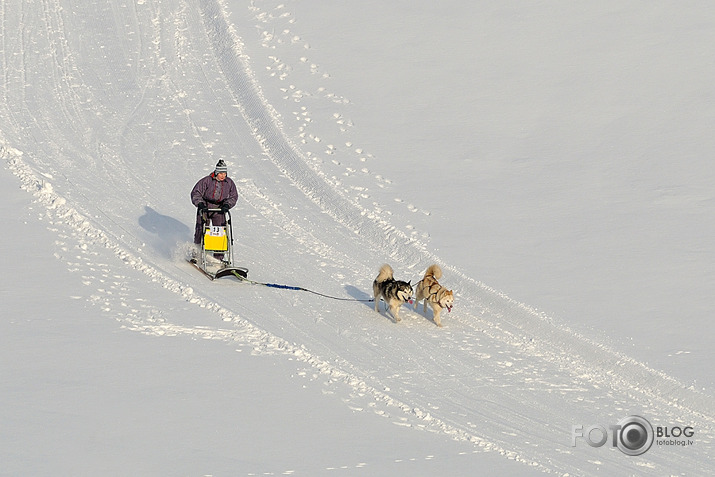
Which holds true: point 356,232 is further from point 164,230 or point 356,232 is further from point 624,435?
point 624,435

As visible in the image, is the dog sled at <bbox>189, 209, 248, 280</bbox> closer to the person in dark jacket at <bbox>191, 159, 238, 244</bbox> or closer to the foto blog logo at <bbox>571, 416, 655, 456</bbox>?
the person in dark jacket at <bbox>191, 159, 238, 244</bbox>

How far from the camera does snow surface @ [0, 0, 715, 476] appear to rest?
26.5 ft

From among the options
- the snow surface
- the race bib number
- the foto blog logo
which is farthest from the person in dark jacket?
the foto blog logo

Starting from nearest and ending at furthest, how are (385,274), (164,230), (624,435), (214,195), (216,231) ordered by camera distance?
(624,435)
(385,274)
(216,231)
(214,195)
(164,230)

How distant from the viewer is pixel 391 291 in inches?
404

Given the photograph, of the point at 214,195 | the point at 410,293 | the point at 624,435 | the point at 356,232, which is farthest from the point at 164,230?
the point at 624,435

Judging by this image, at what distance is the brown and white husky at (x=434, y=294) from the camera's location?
10.2 m

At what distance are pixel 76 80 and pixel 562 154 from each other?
7.76 metres

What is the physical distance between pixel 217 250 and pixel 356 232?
223cm

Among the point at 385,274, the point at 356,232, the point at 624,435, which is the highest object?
the point at 356,232

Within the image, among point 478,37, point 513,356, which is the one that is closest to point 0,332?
point 513,356

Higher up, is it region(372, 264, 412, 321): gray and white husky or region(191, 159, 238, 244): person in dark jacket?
region(191, 159, 238, 244): person in dark jacket

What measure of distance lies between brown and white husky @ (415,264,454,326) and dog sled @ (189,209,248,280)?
1.90 m

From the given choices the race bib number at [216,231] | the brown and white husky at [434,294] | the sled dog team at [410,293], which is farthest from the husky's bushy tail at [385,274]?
the race bib number at [216,231]
